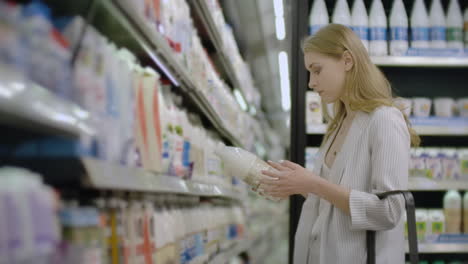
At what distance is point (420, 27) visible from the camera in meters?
3.26

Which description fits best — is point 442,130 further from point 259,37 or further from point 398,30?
point 259,37

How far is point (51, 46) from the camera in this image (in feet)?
3.56

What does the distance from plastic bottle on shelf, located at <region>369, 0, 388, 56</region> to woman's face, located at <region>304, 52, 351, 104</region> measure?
3.69ft

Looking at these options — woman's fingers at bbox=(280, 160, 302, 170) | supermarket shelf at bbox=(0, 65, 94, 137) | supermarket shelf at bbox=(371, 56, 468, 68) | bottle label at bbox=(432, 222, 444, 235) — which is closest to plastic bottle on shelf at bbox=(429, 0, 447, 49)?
supermarket shelf at bbox=(371, 56, 468, 68)

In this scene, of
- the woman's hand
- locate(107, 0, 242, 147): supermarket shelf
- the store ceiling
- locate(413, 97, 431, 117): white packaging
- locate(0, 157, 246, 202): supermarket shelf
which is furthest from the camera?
the store ceiling

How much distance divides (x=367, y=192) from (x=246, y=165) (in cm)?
45

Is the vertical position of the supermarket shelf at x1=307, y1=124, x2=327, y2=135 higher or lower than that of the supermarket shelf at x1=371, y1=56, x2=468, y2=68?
lower

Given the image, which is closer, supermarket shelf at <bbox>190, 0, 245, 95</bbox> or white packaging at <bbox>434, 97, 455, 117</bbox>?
supermarket shelf at <bbox>190, 0, 245, 95</bbox>

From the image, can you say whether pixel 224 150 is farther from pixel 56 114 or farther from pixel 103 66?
pixel 56 114

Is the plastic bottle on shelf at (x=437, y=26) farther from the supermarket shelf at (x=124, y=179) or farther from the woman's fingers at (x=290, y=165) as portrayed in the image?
the supermarket shelf at (x=124, y=179)

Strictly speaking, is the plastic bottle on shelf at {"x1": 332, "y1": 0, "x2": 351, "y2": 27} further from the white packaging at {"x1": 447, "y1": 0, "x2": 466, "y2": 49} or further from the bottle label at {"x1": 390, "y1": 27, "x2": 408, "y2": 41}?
the white packaging at {"x1": 447, "y1": 0, "x2": 466, "y2": 49}

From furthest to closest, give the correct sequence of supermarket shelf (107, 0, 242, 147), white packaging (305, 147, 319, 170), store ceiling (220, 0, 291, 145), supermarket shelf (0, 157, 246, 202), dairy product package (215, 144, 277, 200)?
store ceiling (220, 0, 291, 145) → white packaging (305, 147, 319, 170) → dairy product package (215, 144, 277, 200) → supermarket shelf (107, 0, 242, 147) → supermarket shelf (0, 157, 246, 202)

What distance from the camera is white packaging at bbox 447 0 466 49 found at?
327 cm

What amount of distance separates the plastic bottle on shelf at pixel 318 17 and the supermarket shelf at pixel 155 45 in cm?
75
